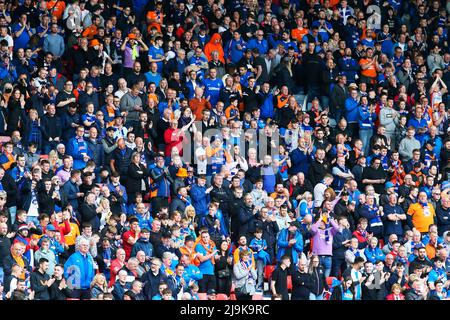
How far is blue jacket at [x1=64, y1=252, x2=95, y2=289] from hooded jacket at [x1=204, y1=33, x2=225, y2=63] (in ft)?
22.2

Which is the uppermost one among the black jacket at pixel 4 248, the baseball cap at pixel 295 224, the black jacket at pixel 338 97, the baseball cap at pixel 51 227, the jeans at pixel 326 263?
the black jacket at pixel 338 97

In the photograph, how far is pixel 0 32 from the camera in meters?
24.0

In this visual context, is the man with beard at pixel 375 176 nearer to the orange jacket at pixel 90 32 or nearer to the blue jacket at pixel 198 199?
the blue jacket at pixel 198 199

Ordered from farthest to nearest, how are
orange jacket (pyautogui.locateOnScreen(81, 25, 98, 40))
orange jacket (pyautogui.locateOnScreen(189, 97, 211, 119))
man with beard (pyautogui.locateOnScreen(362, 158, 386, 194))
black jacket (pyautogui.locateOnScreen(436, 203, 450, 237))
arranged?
1. orange jacket (pyautogui.locateOnScreen(81, 25, 98, 40))
2. orange jacket (pyautogui.locateOnScreen(189, 97, 211, 119))
3. man with beard (pyautogui.locateOnScreen(362, 158, 386, 194))
4. black jacket (pyautogui.locateOnScreen(436, 203, 450, 237))

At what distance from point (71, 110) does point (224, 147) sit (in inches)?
105

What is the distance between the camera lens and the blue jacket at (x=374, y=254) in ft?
71.5

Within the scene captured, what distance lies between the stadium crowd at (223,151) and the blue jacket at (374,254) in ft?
0.07

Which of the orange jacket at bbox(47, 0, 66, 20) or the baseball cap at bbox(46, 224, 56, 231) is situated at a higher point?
the orange jacket at bbox(47, 0, 66, 20)

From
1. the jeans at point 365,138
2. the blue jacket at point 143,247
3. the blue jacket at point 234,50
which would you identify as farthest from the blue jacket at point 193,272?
the blue jacket at point 234,50

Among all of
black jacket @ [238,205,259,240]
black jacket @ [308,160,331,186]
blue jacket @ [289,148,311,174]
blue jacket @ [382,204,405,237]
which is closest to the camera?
black jacket @ [238,205,259,240]

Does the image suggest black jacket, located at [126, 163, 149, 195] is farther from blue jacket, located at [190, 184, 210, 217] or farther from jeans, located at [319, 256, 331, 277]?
jeans, located at [319, 256, 331, 277]

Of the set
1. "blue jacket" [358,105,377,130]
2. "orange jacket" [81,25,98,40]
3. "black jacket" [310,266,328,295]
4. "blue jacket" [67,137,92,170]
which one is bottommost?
"black jacket" [310,266,328,295]

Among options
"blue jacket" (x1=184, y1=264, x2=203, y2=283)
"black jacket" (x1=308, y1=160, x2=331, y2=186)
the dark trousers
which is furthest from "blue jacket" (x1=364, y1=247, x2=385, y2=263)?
"blue jacket" (x1=184, y1=264, x2=203, y2=283)

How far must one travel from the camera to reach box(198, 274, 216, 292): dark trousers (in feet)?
68.5
